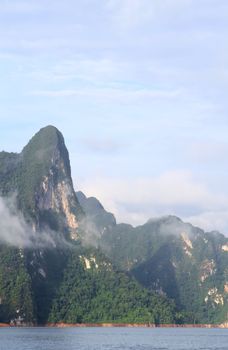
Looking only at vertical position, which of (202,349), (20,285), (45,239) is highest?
(45,239)

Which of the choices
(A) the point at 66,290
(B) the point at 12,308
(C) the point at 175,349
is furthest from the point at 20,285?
(C) the point at 175,349

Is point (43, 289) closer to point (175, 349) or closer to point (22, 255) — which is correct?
point (22, 255)

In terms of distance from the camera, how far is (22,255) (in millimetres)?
182875

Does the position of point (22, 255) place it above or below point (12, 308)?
above

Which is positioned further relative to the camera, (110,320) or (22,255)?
(110,320)

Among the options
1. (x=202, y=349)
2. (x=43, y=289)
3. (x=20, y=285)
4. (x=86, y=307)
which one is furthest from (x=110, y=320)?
(x=202, y=349)

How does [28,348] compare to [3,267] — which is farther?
[3,267]

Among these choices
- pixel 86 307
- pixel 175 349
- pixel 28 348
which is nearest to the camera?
pixel 28 348

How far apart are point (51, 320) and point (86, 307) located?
15667 mm

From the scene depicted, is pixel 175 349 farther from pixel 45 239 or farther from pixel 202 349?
pixel 45 239

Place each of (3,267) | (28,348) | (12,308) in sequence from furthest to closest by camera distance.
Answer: (3,267), (12,308), (28,348)

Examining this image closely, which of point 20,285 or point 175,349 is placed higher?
point 20,285

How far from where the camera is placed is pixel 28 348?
9019 cm

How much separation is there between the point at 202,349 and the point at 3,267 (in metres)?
87.5
